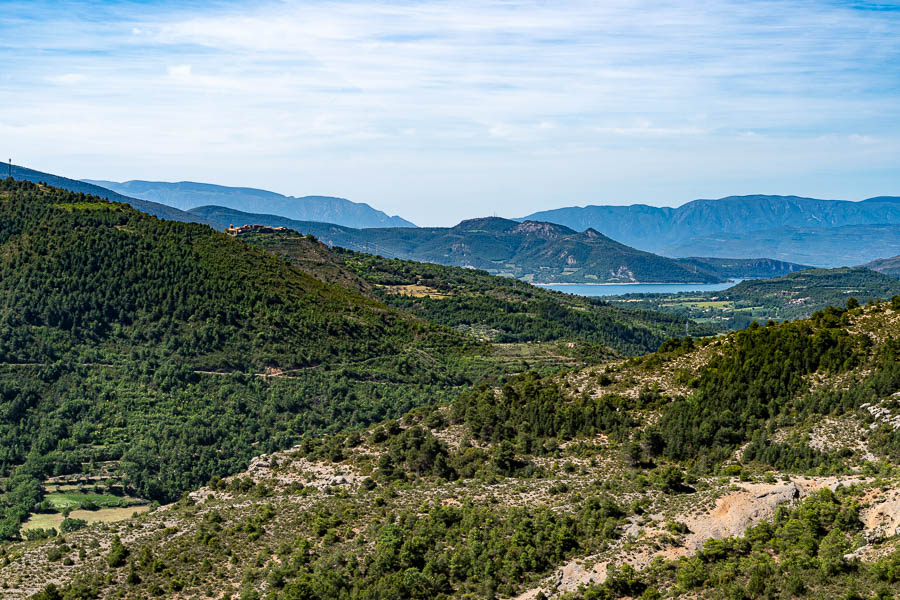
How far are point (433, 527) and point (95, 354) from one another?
7530 centimetres

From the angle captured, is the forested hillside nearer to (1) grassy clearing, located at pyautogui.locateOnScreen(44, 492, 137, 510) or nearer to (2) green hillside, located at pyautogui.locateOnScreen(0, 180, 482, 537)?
(1) grassy clearing, located at pyautogui.locateOnScreen(44, 492, 137, 510)

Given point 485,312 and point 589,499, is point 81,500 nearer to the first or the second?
point 589,499

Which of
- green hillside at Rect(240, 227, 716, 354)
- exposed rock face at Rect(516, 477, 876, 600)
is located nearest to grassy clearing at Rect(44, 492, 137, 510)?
exposed rock face at Rect(516, 477, 876, 600)

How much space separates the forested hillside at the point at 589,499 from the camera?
31.7m

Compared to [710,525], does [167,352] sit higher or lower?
lower

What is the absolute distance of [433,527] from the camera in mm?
40031

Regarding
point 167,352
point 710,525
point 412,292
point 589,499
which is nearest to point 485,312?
point 412,292

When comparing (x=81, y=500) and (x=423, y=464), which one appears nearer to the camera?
(x=423, y=464)

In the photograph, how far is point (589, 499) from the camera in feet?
132

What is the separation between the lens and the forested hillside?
104 feet

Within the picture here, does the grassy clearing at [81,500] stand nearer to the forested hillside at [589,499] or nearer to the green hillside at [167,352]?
the green hillside at [167,352]

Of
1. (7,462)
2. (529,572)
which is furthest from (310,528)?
(7,462)

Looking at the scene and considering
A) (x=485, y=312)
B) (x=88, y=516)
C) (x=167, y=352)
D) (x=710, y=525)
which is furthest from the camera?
(x=485, y=312)

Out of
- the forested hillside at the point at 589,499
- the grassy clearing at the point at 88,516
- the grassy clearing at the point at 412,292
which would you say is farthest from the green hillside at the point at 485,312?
the forested hillside at the point at 589,499
